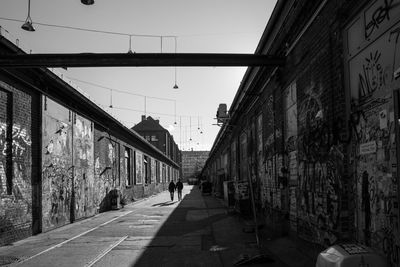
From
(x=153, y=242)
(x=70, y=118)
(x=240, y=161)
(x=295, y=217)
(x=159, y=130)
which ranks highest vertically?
(x=159, y=130)

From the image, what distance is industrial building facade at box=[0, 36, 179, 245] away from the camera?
14.0 m

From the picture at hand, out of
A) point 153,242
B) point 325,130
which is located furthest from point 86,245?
point 325,130

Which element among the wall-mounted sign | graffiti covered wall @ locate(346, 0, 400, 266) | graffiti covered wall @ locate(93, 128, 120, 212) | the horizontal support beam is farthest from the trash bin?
graffiti covered wall @ locate(93, 128, 120, 212)

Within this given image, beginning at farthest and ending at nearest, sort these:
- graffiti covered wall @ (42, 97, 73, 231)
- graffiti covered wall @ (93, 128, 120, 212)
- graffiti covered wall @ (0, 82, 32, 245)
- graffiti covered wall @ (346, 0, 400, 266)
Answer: graffiti covered wall @ (93, 128, 120, 212) < graffiti covered wall @ (42, 97, 73, 231) < graffiti covered wall @ (0, 82, 32, 245) < graffiti covered wall @ (346, 0, 400, 266)

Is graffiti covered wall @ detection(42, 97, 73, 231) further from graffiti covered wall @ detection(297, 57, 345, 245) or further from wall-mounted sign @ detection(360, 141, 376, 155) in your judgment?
wall-mounted sign @ detection(360, 141, 376, 155)

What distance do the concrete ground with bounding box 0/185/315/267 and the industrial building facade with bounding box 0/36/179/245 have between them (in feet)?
3.49

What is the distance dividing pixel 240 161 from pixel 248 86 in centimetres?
763

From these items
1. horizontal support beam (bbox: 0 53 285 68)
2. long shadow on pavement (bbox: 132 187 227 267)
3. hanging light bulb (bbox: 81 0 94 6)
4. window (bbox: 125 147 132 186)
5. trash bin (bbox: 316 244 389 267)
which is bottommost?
long shadow on pavement (bbox: 132 187 227 267)

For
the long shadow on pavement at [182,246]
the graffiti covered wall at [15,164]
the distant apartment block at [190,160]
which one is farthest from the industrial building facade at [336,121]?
the distant apartment block at [190,160]

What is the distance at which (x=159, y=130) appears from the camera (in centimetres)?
10169

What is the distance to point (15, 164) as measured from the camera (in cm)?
1441

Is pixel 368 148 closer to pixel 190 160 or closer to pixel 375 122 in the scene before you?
pixel 375 122

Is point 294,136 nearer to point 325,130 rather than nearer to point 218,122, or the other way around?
point 325,130

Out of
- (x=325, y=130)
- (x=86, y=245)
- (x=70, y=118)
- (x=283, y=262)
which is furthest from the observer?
(x=70, y=118)
